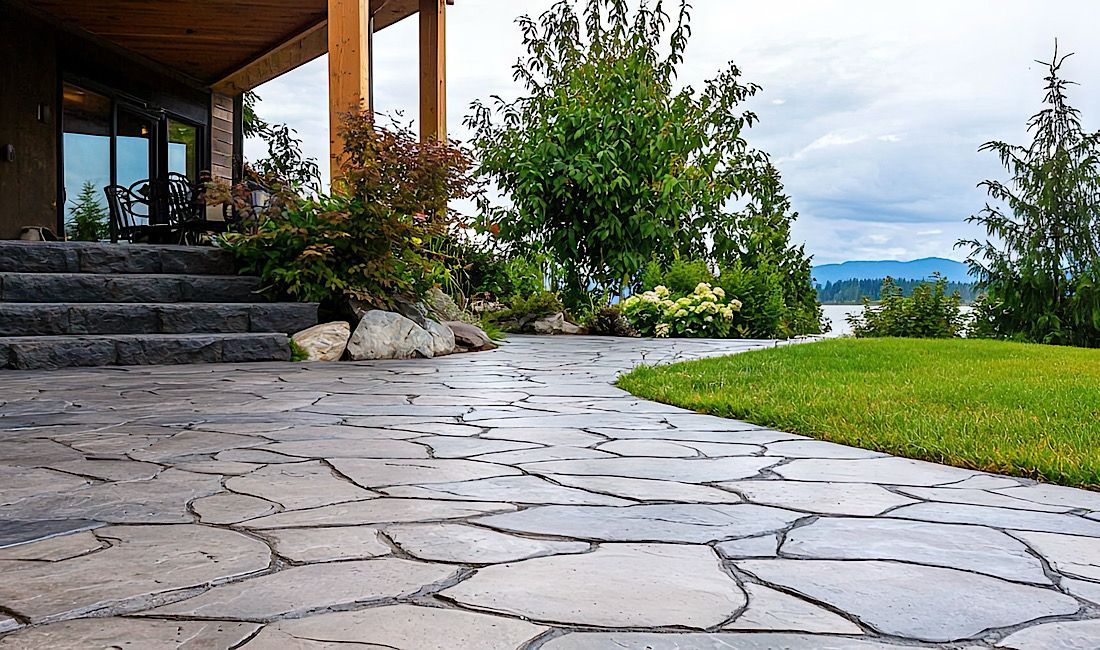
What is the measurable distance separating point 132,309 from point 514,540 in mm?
4842

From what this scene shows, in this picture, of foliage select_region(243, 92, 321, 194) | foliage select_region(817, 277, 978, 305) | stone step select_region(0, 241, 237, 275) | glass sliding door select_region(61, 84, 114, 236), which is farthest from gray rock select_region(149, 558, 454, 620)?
foliage select_region(243, 92, 321, 194)

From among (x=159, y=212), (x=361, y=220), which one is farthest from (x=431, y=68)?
(x=361, y=220)

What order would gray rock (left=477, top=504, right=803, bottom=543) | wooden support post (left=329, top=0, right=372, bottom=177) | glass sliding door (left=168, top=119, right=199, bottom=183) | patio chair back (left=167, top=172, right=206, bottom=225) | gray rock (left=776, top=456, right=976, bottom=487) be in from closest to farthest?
gray rock (left=477, top=504, right=803, bottom=543), gray rock (left=776, top=456, right=976, bottom=487), wooden support post (left=329, top=0, right=372, bottom=177), patio chair back (left=167, top=172, right=206, bottom=225), glass sliding door (left=168, top=119, right=199, bottom=183)

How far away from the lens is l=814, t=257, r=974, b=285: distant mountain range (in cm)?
977

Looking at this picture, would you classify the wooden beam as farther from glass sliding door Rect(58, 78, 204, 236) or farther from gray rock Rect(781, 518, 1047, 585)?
gray rock Rect(781, 518, 1047, 585)

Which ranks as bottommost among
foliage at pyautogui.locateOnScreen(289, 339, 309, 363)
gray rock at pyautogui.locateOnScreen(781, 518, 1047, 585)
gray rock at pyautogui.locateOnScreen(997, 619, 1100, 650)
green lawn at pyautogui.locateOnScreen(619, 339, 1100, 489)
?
gray rock at pyautogui.locateOnScreen(997, 619, 1100, 650)

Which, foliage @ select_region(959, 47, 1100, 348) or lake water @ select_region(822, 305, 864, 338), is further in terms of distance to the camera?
lake water @ select_region(822, 305, 864, 338)

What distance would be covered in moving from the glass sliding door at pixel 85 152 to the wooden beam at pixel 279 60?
1.78m

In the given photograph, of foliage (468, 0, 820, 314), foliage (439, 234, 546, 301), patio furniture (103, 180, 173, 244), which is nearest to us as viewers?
patio furniture (103, 180, 173, 244)

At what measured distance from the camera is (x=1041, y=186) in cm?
916

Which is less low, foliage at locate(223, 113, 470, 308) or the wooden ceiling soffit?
the wooden ceiling soffit

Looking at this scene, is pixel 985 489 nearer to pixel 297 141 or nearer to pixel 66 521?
pixel 66 521

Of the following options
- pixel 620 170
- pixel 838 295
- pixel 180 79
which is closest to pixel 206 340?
pixel 620 170

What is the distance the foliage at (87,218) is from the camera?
935 cm
